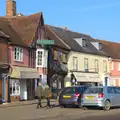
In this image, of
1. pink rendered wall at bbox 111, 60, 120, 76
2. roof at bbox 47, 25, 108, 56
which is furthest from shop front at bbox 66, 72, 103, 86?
pink rendered wall at bbox 111, 60, 120, 76

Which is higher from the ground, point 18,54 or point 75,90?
point 18,54

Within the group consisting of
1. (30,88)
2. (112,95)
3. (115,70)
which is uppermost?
(115,70)

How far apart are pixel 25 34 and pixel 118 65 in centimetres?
2746

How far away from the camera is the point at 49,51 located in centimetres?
4516

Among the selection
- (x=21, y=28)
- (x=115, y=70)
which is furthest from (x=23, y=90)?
(x=115, y=70)

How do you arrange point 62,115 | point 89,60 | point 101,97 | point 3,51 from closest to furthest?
1. point 62,115
2. point 101,97
3. point 3,51
4. point 89,60

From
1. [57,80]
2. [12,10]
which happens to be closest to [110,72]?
→ [57,80]

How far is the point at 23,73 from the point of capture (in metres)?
37.9

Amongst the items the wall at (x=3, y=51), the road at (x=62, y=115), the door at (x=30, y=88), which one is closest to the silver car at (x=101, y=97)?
the road at (x=62, y=115)

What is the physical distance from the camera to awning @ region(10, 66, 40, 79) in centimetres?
3703

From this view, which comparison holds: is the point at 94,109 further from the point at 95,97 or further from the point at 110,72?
the point at 110,72

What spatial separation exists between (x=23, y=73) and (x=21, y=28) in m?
7.06

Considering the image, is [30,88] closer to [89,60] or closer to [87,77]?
[87,77]

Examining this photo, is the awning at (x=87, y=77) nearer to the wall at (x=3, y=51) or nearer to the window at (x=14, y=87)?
the window at (x=14, y=87)
